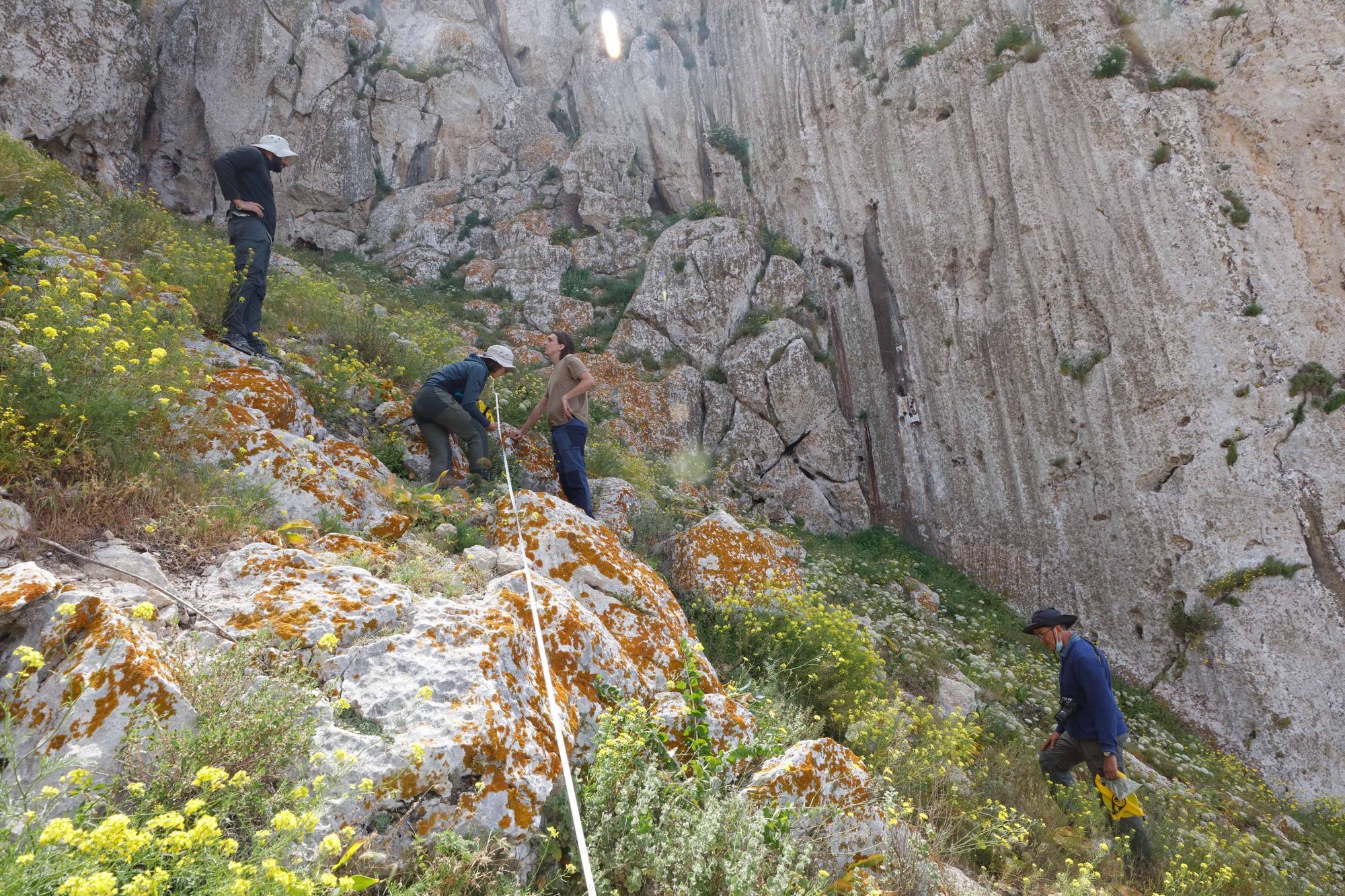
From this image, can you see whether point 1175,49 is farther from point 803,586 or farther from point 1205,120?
point 803,586

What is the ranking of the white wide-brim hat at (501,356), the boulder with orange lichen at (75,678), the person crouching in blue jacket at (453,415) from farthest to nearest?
the white wide-brim hat at (501,356) → the person crouching in blue jacket at (453,415) → the boulder with orange lichen at (75,678)

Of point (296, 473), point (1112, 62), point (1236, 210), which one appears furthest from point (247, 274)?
point (1112, 62)

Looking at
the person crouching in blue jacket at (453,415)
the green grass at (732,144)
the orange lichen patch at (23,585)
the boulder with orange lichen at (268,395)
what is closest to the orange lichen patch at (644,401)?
the person crouching in blue jacket at (453,415)

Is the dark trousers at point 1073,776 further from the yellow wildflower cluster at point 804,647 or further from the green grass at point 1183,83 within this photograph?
the green grass at point 1183,83

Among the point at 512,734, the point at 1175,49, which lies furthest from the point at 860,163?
the point at 512,734

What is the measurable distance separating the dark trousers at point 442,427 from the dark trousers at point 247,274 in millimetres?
1658

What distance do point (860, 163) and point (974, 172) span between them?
2.98 meters

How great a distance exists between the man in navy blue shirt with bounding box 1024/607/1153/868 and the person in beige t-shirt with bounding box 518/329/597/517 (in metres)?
4.63

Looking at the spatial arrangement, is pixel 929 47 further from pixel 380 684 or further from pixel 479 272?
pixel 380 684

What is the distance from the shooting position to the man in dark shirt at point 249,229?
5.77 metres

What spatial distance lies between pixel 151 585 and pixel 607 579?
276cm

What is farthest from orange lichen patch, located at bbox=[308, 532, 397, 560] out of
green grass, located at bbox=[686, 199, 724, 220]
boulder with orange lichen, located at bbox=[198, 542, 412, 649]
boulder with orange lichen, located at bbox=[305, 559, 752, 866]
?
green grass, located at bbox=[686, 199, 724, 220]

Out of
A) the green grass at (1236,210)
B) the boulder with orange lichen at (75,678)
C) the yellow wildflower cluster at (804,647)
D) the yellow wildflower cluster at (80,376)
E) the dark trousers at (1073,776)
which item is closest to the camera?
the boulder with orange lichen at (75,678)

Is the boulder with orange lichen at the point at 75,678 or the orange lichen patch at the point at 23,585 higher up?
the orange lichen patch at the point at 23,585
